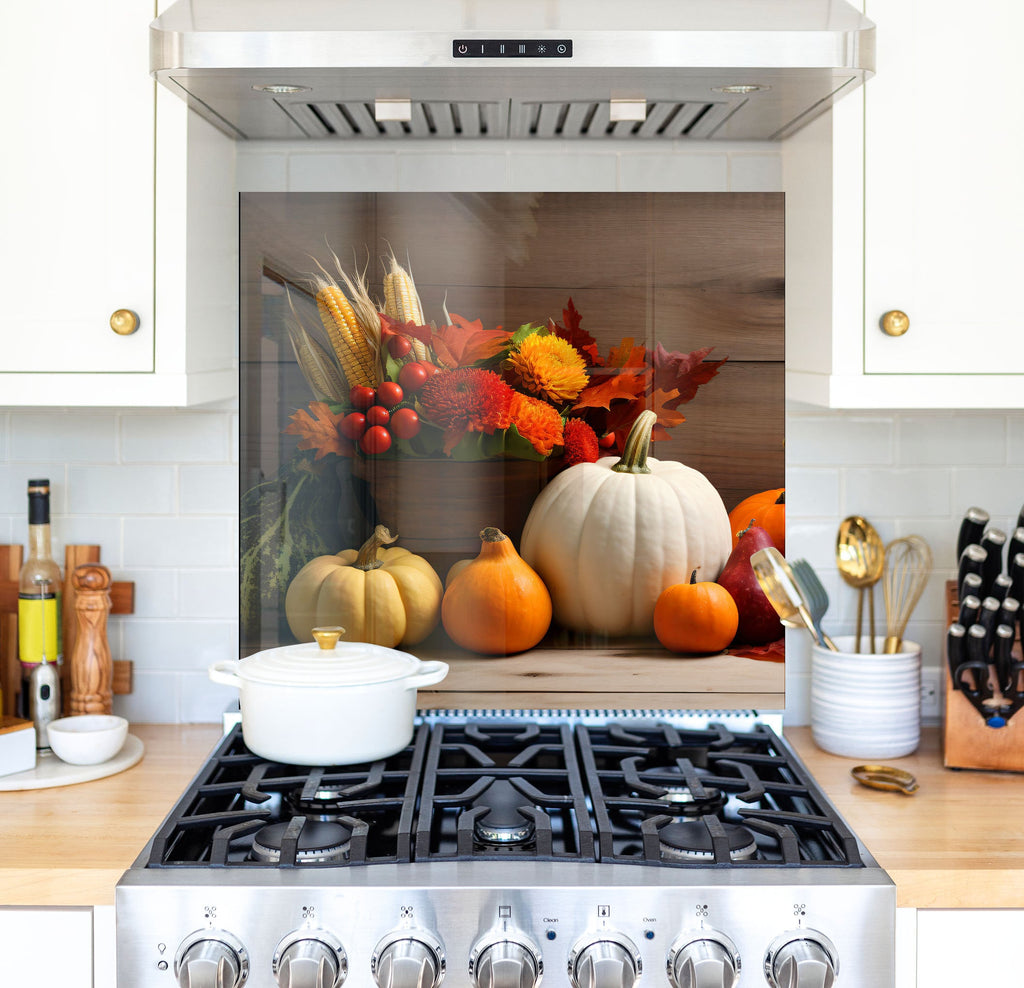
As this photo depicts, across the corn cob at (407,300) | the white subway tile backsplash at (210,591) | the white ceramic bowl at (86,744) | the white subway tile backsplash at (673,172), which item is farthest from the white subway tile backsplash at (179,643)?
the white subway tile backsplash at (673,172)

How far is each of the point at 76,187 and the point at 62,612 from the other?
0.78 m

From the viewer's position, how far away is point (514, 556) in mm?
1913

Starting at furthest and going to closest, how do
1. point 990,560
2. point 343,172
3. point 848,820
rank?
point 343,172
point 990,560
point 848,820

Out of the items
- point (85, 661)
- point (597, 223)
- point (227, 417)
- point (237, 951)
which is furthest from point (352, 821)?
point (597, 223)

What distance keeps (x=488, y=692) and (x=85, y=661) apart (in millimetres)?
691

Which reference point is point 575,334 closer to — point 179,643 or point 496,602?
point 496,602

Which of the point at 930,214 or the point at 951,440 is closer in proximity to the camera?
the point at 930,214

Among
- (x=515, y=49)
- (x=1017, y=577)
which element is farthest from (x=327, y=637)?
(x=1017, y=577)

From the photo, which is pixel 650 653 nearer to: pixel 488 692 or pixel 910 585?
pixel 488 692

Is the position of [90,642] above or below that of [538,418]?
below

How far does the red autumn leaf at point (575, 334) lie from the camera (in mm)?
1890

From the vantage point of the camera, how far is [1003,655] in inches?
66.1

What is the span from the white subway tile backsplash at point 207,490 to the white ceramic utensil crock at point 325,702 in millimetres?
403

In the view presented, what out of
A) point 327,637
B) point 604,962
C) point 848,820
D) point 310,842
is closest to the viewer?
point 604,962
